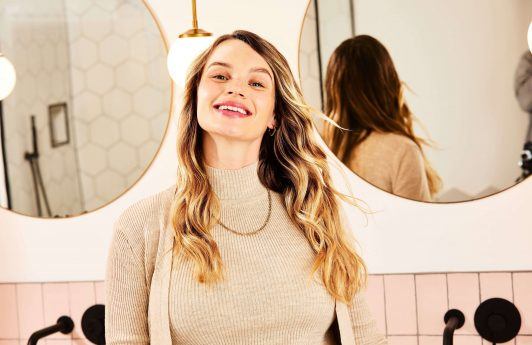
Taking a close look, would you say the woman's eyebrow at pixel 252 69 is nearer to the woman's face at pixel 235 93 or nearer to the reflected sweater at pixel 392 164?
the woman's face at pixel 235 93

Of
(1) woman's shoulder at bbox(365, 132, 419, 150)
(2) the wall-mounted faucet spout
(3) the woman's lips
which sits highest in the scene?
(3) the woman's lips

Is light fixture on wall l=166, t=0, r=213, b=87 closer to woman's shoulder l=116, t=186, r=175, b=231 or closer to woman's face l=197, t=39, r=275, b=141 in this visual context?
woman's face l=197, t=39, r=275, b=141

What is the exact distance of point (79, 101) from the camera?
2.28 meters

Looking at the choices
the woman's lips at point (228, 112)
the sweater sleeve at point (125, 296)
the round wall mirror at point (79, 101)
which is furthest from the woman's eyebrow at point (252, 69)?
the round wall mirror at point (79, 101)

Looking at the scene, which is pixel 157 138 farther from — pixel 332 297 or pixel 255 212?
pixel 332 297

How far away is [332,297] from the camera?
4.60ft

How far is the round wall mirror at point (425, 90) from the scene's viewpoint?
1947 mm

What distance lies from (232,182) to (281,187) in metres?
0.15

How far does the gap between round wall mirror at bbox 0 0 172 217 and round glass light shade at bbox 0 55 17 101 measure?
0.45ft

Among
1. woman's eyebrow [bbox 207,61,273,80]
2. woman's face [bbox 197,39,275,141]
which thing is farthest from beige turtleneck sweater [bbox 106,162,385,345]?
woman's eyebrow [bbox 207,61,273,80]

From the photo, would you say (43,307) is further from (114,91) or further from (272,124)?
(272,124)

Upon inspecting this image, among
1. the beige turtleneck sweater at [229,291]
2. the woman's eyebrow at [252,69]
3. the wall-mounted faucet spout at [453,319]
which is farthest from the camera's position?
the wall-mounted faucet spout at [453,319]

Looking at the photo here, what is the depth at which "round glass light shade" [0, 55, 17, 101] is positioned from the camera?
2051mm

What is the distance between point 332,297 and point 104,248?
1133mm
